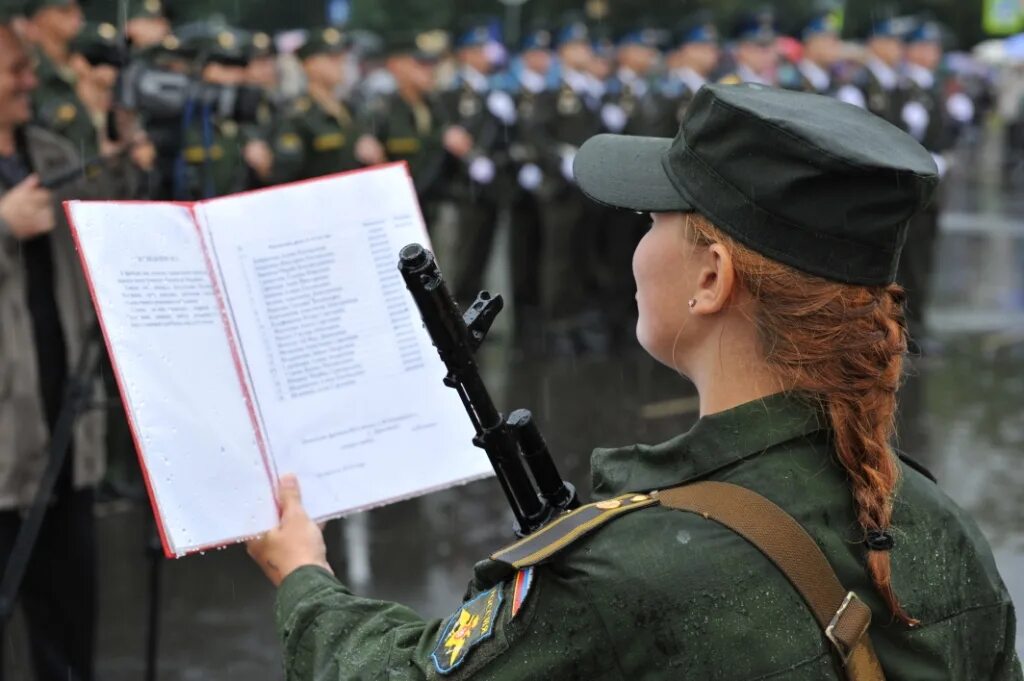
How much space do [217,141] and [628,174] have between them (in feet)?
23.2

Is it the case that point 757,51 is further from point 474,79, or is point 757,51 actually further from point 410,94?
point 410,94

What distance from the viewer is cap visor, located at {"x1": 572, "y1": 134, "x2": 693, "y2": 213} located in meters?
1.67

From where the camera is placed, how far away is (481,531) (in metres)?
6.02

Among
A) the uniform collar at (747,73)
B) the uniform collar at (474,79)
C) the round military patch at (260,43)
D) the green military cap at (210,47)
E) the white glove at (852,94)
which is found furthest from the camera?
the uniform collar at (474,79)

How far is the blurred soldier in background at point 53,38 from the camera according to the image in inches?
289

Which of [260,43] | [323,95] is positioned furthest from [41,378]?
[260,43]

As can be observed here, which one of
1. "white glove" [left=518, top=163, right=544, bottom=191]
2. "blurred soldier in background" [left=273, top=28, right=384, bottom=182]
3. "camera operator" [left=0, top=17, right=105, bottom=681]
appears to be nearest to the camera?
"camera operator" [left=0, top=17, right=105, bottom=681]

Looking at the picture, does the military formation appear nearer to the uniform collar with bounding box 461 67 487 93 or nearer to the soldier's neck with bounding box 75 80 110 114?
the uniform collar with bounding box 461 67 487 93

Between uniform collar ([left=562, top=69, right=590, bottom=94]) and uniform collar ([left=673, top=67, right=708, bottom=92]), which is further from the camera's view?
uniform collar ([left=562, top=69, right=590, bottom=94])

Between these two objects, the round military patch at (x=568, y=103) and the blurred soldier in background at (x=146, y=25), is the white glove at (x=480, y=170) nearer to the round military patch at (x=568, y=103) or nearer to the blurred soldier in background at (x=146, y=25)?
Result: the round military patch at (x=568, y=103)

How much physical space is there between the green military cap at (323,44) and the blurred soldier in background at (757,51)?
3233 millimetres

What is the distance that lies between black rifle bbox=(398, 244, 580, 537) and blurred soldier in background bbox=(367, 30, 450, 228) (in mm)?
8442

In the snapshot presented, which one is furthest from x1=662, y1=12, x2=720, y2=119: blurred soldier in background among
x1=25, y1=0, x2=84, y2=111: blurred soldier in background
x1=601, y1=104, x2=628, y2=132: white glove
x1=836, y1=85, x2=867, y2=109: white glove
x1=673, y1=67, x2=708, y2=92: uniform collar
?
x1=25, y1=0, x2=84, y2=111: blurred soldier in background

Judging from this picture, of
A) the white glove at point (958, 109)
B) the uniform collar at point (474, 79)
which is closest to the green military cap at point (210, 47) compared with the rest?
the uniform collar at point (474, 79)
